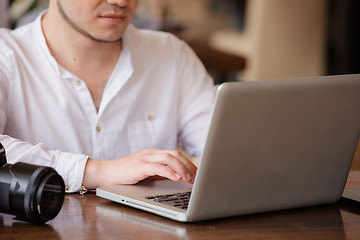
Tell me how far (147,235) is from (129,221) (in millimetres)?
77

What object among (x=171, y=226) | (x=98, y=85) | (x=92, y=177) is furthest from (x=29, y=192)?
(x=98, y=85)

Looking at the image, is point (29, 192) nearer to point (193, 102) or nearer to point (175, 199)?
point (175, 199)

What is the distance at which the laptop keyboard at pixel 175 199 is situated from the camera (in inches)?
43.4

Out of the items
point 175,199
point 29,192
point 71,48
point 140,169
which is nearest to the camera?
point 29,192

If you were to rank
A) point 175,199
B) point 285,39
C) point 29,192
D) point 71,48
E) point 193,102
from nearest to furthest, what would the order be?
point 29,192 < point 175,199 < point 71,48 < point 193,102 < point 285,39

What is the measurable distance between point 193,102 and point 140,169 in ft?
1.99

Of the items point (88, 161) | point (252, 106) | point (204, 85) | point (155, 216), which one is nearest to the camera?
point (252, 106)

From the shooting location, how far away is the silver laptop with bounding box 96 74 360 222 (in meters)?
0.98

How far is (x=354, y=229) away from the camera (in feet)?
3.50

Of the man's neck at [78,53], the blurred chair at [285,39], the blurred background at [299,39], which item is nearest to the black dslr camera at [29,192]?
the man's neck at [78,53]

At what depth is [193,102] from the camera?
1.83 m

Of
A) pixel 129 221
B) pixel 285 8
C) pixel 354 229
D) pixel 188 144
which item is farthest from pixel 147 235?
pixel 285 8

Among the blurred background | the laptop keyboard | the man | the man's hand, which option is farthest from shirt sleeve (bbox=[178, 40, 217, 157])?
the blurred background

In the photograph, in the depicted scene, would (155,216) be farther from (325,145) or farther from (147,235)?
(325,145)
